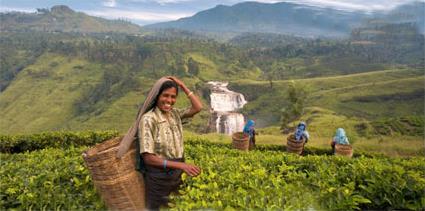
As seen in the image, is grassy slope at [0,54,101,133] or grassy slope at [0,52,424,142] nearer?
grassy slope at [0,52,424,142]

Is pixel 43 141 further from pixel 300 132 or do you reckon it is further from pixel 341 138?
pixel 341 138

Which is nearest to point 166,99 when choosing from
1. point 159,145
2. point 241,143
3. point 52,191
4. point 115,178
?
point 159,145

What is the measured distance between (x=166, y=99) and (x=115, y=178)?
1.00 metres

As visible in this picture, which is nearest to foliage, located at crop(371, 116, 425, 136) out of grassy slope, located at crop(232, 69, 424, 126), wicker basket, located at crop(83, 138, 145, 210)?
wicker basket, located at crop(83, 138, 145, 210)

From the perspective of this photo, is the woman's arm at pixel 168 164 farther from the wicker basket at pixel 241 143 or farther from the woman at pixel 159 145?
the wicker basket at pixel 241 143

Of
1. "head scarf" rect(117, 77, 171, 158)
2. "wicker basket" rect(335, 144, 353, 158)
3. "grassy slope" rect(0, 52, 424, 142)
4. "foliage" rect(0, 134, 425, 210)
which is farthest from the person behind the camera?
"grassy slope" rect(0, 52, 424, 142)

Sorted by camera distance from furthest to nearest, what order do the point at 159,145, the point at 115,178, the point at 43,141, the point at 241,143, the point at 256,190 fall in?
the point at 43,141
the point at 241,143
the point at 159,145
the point at 115,178
the point at 256,190

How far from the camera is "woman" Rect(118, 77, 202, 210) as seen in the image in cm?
373

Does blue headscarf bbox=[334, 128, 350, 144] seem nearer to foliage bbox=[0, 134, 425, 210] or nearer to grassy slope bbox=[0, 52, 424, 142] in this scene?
foliage bbox=[0, 134, 425, 210]

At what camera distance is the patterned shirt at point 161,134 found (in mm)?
3752

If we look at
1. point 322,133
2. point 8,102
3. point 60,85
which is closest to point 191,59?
point 60,85

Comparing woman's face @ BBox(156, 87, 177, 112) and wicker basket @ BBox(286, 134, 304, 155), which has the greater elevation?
woman's face @ BBox(156, 87, 177, 112)

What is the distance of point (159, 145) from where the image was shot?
392 centimetres

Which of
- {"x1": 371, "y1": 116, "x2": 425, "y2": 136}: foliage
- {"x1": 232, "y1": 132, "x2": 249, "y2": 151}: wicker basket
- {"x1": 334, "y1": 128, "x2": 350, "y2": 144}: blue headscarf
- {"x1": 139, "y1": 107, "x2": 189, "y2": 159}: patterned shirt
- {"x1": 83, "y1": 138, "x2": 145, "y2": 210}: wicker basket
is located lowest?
{"x1": 371, "y1": 116, "x2": 425, "y2": 136}: foliage
